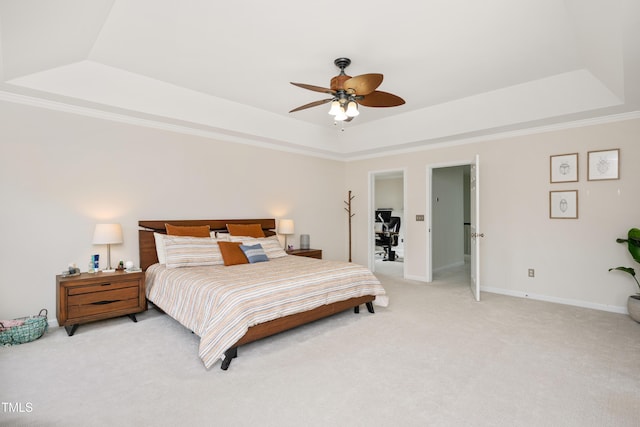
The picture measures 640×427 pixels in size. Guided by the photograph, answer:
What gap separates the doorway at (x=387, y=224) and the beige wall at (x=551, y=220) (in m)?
1.42

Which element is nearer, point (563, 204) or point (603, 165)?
point (603, 165)

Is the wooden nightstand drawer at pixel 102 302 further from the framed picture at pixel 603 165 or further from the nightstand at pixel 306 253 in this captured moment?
the framed picture at pixel 603 165

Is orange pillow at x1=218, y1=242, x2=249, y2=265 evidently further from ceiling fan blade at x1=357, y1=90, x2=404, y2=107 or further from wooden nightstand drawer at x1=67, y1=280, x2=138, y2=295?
ceiling fan blade at x1=357, y1=90, x2=404, y2=107

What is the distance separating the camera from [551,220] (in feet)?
14.3

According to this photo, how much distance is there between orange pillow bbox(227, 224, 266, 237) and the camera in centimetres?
469

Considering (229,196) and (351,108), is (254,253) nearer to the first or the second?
(229,196)

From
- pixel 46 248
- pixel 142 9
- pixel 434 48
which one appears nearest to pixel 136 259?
pixel 46 248

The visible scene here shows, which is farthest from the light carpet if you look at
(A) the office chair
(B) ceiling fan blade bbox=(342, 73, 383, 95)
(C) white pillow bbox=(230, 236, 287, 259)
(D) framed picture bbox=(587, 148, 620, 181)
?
(A) the office chair

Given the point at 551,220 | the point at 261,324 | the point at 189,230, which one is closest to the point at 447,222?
the point at 551,220

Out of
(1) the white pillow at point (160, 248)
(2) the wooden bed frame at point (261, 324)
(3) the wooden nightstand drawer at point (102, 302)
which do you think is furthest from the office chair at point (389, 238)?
(3) the wooden nightstand drawer at point (102, 302)

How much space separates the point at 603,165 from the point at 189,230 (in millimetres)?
5352

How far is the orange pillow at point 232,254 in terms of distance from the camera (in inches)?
155

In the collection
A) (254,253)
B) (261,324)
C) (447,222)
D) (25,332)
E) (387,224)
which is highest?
(447,222)

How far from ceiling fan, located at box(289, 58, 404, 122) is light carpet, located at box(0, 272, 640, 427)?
218 cm
